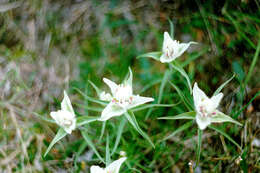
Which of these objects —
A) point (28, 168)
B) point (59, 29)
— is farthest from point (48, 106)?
point (59, 29)

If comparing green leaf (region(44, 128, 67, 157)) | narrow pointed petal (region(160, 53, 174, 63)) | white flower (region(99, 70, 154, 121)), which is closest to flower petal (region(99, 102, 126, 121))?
white flower (region(99, 70, 154, 121))

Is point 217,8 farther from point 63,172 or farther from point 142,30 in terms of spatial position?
point 63,172

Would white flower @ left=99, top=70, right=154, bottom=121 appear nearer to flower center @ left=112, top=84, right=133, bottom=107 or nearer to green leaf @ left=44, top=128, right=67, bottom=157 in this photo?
flower center @ left=112, top=84, right=133, bottom=107

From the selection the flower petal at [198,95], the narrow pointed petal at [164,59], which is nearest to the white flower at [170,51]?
the narrow pointed petal at [164,59]

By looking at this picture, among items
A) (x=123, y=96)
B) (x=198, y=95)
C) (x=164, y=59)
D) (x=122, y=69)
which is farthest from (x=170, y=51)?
(x=122, y=69)

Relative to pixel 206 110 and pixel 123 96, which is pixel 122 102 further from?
pixel 206 110
